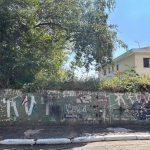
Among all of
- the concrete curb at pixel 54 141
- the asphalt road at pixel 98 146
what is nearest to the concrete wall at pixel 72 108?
the concrete curb at pixel 54 141

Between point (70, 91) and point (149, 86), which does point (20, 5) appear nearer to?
point (70, 91)

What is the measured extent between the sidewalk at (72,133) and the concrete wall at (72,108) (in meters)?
0.38

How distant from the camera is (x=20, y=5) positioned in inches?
405

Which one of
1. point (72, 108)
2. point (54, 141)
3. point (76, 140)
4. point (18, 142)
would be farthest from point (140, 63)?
point (18, 142)

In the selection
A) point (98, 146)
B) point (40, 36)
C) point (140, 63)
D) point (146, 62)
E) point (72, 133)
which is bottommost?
point (98, 146)

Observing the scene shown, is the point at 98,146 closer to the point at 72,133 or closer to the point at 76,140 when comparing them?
the point at 76,140

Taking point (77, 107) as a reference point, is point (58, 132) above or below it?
below

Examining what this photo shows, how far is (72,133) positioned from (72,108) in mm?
1623

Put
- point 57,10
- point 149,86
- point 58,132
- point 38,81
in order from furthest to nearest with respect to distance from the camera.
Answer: point 57,10 < point 149,86 < point 38,81 < point 58,132

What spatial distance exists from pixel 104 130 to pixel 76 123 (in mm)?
1471

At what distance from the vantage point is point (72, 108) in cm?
943

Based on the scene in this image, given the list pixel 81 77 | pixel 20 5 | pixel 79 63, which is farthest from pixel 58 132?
pixel 20 5

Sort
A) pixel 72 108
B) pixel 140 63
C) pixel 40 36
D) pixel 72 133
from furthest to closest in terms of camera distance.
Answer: pixel 140 63 → pixel 40 36 → pixel 72 108 → pixel 72 133

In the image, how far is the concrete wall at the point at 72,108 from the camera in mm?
9000
